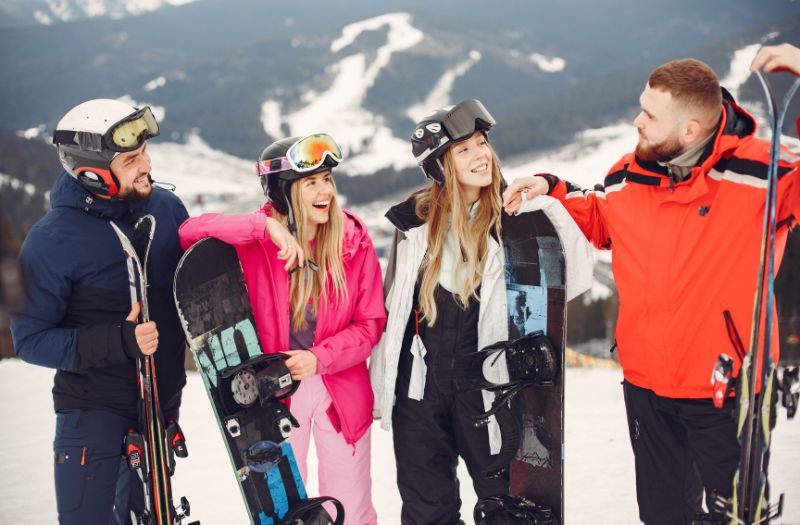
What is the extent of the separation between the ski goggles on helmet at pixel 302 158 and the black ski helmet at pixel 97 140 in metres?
0.59

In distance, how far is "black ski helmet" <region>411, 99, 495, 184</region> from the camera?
3.09 meters

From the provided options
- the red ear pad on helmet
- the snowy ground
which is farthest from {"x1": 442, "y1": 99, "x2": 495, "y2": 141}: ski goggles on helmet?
the snowy ground

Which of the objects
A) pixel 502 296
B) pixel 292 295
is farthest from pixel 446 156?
pixel 292 295

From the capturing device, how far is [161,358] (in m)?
3.08

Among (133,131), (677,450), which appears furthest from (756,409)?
(133,131)

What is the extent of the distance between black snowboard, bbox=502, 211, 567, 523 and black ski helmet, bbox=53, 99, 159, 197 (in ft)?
5.77

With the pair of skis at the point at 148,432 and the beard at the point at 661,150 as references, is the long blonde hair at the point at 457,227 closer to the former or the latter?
the beard at the point at 661,150

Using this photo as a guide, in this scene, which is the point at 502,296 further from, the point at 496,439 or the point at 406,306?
the point at 496,439

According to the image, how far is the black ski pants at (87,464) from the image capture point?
9.08 ft

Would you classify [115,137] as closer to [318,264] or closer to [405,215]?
[318,264]

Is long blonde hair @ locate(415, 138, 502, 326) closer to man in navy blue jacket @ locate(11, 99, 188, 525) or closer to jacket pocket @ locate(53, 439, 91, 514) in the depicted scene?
man in navy blue jacket @ locate(11, 99, 188, 525)

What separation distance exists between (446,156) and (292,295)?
38.9 inches

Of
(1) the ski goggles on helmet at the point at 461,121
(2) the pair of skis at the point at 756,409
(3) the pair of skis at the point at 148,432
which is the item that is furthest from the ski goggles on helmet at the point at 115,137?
(2) the pair of skis at the point at 756,409

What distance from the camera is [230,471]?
5664 mm
